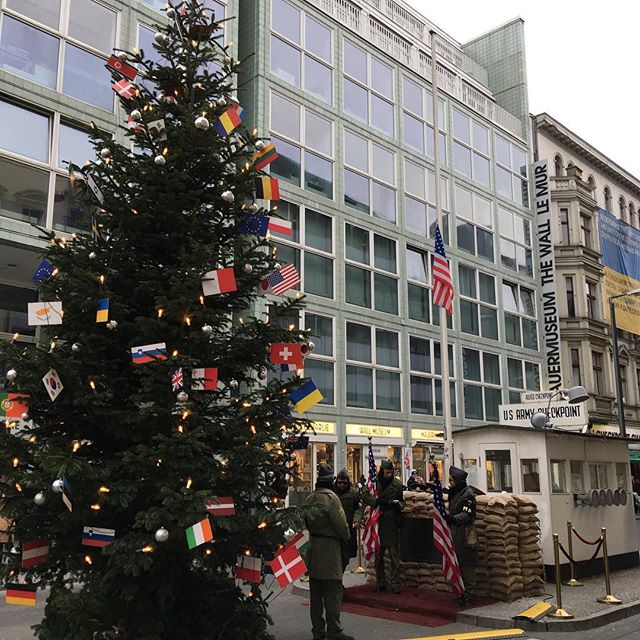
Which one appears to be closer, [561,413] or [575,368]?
[561,413]

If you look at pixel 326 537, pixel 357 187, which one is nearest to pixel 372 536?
pixel 326 537

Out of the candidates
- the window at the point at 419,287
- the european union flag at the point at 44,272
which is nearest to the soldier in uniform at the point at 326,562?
the european union flag at the point at 44,272

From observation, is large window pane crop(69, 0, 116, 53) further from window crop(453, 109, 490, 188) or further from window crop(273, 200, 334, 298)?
window crop(453, 109, 490, 188)

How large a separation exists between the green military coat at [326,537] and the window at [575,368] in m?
33.9

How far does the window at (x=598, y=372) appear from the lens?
40812mm

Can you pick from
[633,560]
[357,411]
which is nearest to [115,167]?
[633,560]

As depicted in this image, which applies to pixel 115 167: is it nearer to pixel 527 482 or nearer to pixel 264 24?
pixel 527 482

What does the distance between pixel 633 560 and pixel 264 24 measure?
21072mm

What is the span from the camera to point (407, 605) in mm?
10391

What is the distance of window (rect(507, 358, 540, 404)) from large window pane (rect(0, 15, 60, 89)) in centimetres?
2420

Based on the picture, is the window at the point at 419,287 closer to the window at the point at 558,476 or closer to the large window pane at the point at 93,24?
the large window pane at the point at 93,24

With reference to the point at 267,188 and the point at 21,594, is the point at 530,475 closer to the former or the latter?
the point at 267,188

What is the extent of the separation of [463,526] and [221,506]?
Result: 4893 mm

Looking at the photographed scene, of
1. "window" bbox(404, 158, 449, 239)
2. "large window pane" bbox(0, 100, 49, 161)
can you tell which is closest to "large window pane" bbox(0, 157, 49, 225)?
"large window pane" bbox(0, 100, 49, 161)
